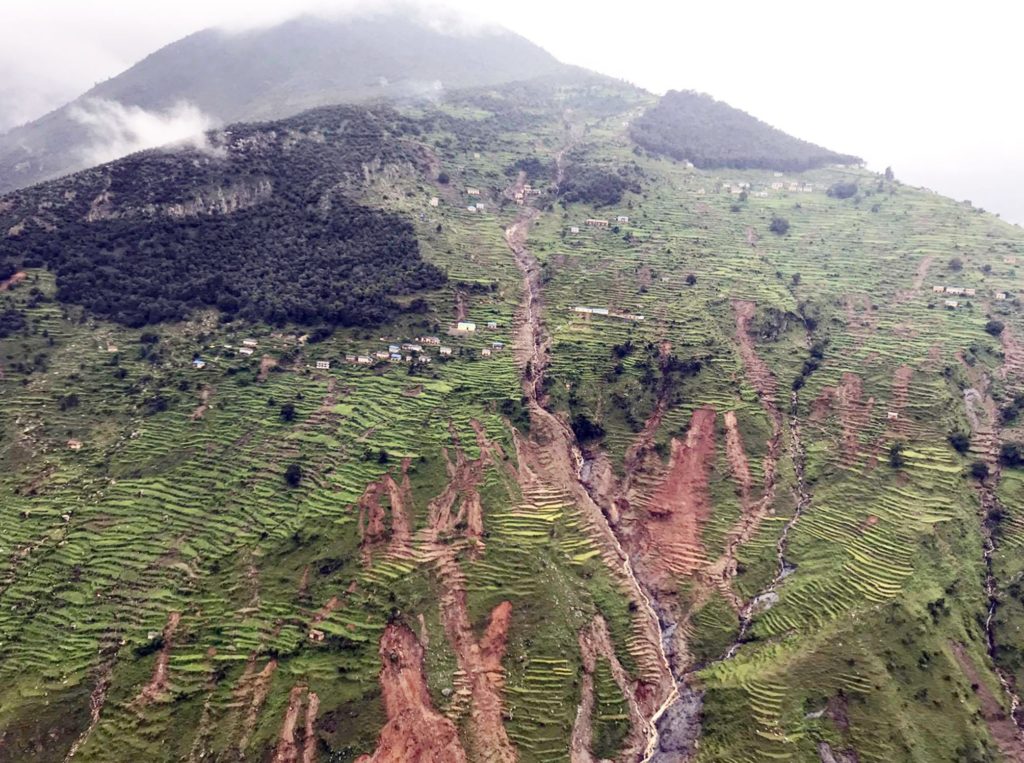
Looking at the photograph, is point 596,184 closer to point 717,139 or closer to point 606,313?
point 606,313

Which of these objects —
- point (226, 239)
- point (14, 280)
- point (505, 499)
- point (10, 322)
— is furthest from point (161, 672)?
point (226, 239)

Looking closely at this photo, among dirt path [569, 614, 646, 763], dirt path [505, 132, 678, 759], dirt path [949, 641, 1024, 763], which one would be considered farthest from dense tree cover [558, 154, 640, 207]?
dirt path [949, 641, 1024, 763]

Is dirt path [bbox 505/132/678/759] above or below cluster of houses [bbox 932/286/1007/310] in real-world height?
below

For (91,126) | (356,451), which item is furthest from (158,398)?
(91,126)

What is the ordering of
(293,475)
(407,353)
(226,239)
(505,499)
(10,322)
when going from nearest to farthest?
1. (293,475)
2. (505,499)
3. (10,322)
4. (407,353)
5. (226,239)

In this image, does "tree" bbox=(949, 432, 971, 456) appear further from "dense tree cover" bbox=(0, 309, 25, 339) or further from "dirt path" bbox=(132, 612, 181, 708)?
"dense tree cover" bbox=(0, 309, 25, 339)

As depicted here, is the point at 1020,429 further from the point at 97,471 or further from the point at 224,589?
the point at 97,471

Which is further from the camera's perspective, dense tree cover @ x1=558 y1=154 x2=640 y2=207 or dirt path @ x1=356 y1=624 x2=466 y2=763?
dense tree cover @ x1=558 y1=154 x2=640 y2=207
